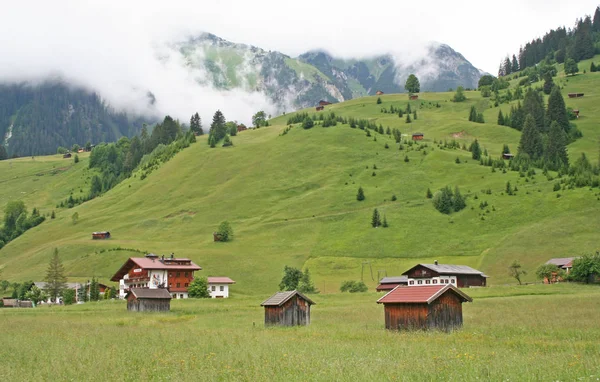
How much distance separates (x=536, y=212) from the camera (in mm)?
119812

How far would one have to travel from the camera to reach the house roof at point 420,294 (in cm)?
4453

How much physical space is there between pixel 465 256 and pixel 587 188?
116ft

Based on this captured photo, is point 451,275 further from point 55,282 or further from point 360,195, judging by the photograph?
point 55,282

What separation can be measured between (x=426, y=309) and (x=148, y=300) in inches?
1660

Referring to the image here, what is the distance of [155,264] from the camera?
112m

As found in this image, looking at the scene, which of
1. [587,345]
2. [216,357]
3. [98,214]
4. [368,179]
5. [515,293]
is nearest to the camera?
[216,357]

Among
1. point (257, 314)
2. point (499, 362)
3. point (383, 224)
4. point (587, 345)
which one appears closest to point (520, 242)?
point (383, 224)

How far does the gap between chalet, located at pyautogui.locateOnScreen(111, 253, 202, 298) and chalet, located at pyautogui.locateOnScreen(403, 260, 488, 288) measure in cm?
4156

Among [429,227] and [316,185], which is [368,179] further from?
[429,227]

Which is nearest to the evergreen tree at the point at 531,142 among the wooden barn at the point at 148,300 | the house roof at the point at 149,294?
the house roof at the point at 149,294

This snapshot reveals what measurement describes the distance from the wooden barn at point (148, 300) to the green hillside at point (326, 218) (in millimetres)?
29357

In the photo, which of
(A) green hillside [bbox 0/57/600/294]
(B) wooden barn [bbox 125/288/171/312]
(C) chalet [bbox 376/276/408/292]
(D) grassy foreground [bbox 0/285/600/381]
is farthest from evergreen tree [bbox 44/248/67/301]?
(C) chalet [bbox 376/276/408/292]

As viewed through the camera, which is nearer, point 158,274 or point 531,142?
point 158,274

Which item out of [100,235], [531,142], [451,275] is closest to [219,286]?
[451,275]
